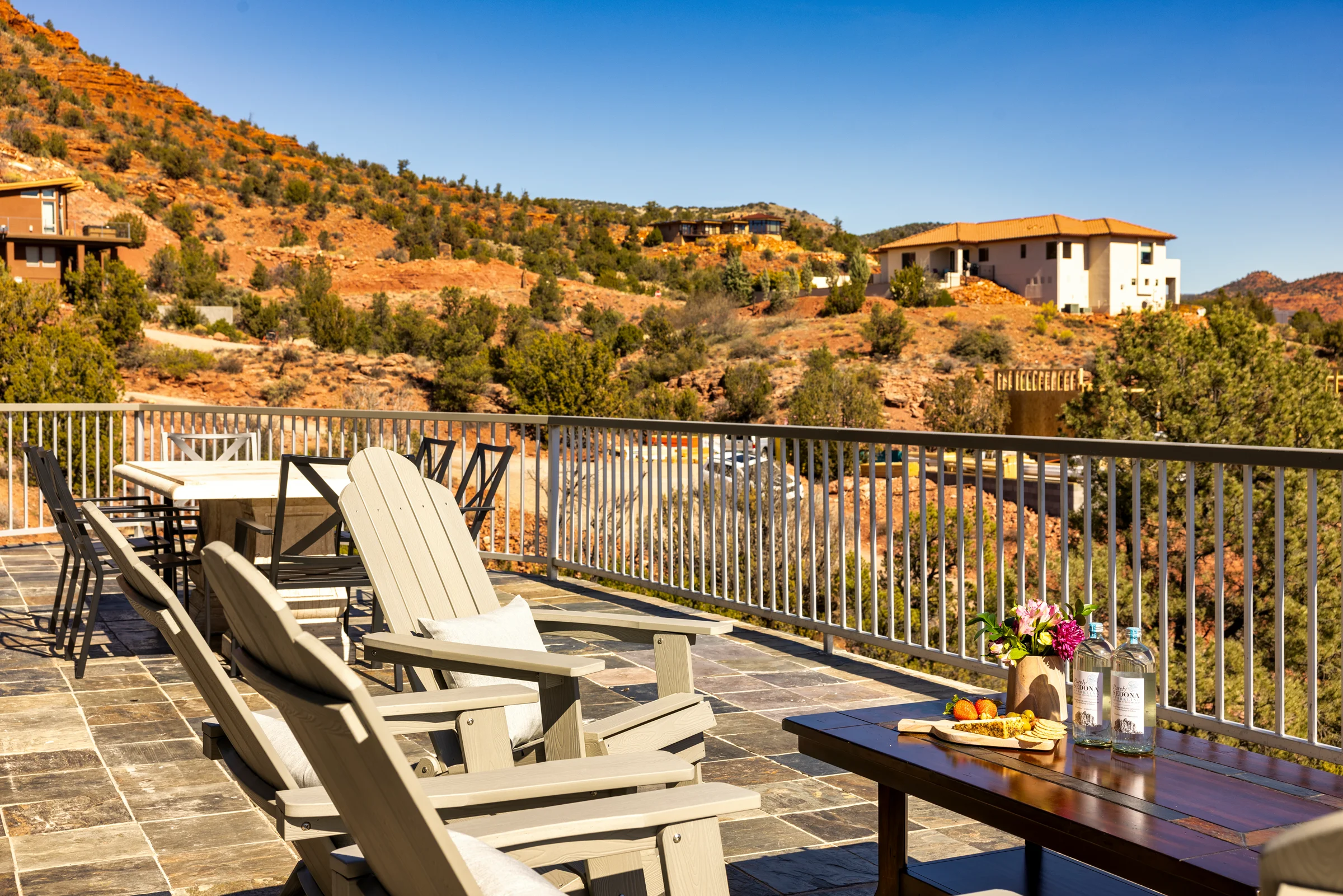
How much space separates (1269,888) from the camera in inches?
32.8

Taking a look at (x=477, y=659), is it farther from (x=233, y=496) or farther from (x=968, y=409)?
(x=968, y=409)

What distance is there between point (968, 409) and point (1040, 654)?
28353 millimetres

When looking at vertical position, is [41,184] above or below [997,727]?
above

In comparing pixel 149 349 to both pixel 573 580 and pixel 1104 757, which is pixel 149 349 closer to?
pixel 573 580

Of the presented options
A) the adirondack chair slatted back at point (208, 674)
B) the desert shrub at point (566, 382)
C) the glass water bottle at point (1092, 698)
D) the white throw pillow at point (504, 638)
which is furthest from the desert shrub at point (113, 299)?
the glass water bottle at point (1092, 698)

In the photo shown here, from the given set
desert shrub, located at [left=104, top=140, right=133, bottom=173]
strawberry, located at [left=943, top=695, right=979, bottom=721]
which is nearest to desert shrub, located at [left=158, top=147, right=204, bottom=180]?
desert shrub, located at [left=104, top=140, right=133, bottom=173]

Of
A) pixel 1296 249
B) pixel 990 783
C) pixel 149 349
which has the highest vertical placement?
pixel 1296 249

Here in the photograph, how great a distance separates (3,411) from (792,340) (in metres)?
30.6

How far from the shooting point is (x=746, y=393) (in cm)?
3067

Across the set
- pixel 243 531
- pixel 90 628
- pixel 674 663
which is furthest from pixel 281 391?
pixel 674 663

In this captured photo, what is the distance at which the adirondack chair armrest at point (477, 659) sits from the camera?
2527 mm

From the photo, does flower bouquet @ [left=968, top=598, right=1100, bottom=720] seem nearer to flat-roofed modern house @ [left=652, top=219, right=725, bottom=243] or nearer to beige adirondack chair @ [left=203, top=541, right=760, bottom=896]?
beige adirondack chair @ [left=203, top=541, right=760, bottom=896]

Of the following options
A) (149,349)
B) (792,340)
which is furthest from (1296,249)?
(149,349)

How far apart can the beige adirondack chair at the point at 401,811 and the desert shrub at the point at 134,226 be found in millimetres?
43001
